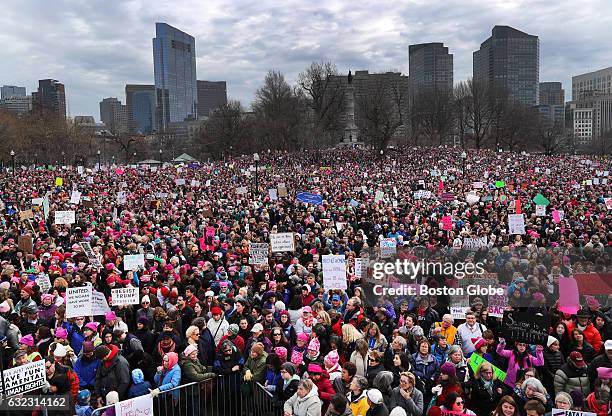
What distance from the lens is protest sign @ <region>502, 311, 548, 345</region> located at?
6.65 m

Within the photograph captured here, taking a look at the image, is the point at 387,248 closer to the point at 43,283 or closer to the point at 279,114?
the point at 43,283

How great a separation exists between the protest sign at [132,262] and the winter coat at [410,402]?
26.9ft

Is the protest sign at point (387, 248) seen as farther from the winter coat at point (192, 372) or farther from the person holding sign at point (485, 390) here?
the winter coat at point (192, 372)

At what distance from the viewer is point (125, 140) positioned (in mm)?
108812

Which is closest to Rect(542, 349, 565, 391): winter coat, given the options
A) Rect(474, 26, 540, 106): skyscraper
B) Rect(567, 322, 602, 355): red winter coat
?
Rect(567, 322, 602, 355): red winter coat

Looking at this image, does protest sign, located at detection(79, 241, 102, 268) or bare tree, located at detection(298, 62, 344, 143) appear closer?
protest sign, located at detection(79, 241, 102, 268)

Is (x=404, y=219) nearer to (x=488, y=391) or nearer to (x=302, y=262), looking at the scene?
(x=302, y=262)

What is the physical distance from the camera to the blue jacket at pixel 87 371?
6.82 metres

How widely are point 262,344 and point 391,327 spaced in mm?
2380

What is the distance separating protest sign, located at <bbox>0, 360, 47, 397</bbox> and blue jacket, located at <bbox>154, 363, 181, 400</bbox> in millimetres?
1394

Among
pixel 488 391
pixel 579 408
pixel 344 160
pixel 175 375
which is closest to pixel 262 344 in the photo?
pixel 175 375

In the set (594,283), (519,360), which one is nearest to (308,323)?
(519,360)

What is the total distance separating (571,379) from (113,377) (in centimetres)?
562

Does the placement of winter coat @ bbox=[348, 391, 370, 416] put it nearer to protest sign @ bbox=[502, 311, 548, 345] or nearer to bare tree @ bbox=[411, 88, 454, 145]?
protest sign @ bbox=[502, 311, 548, 345]
